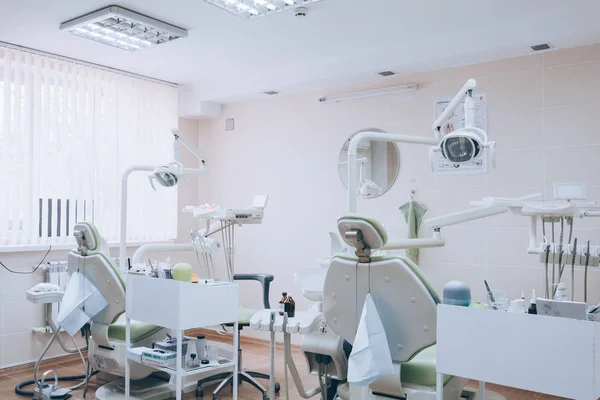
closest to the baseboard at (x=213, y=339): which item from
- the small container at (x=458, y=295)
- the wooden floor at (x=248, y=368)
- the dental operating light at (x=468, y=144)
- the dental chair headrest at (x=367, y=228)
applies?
A: the wooden floor at (x=248, y=368)

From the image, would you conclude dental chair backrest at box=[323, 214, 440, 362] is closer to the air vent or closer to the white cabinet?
the white cabinet

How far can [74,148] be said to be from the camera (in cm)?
455

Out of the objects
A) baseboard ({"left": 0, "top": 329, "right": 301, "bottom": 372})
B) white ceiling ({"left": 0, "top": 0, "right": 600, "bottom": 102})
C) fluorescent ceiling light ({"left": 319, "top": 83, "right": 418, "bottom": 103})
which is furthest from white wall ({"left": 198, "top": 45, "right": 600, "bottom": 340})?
baseboard ({"left": 0, "top": 329, "right": 301, "bottom": 372})

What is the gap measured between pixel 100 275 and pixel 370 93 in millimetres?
2484

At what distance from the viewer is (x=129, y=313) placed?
3227 mm

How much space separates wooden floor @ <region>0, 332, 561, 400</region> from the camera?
3.54 meters

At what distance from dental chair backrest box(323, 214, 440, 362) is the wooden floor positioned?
4.37 ft

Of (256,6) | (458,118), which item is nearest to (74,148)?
(256,6)

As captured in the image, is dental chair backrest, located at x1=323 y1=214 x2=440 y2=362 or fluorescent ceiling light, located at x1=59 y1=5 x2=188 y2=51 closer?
dental chair backrest, located at x1=323 y1=214 x2=440 y2=362

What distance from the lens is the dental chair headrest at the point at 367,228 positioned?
2322 mm

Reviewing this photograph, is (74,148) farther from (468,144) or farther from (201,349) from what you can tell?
(468,144)

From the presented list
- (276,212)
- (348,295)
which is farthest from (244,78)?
(348,295)

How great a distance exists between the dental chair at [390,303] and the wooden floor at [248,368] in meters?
1.22

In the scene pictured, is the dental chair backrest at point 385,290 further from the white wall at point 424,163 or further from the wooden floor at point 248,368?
the white wall at point 424,163
